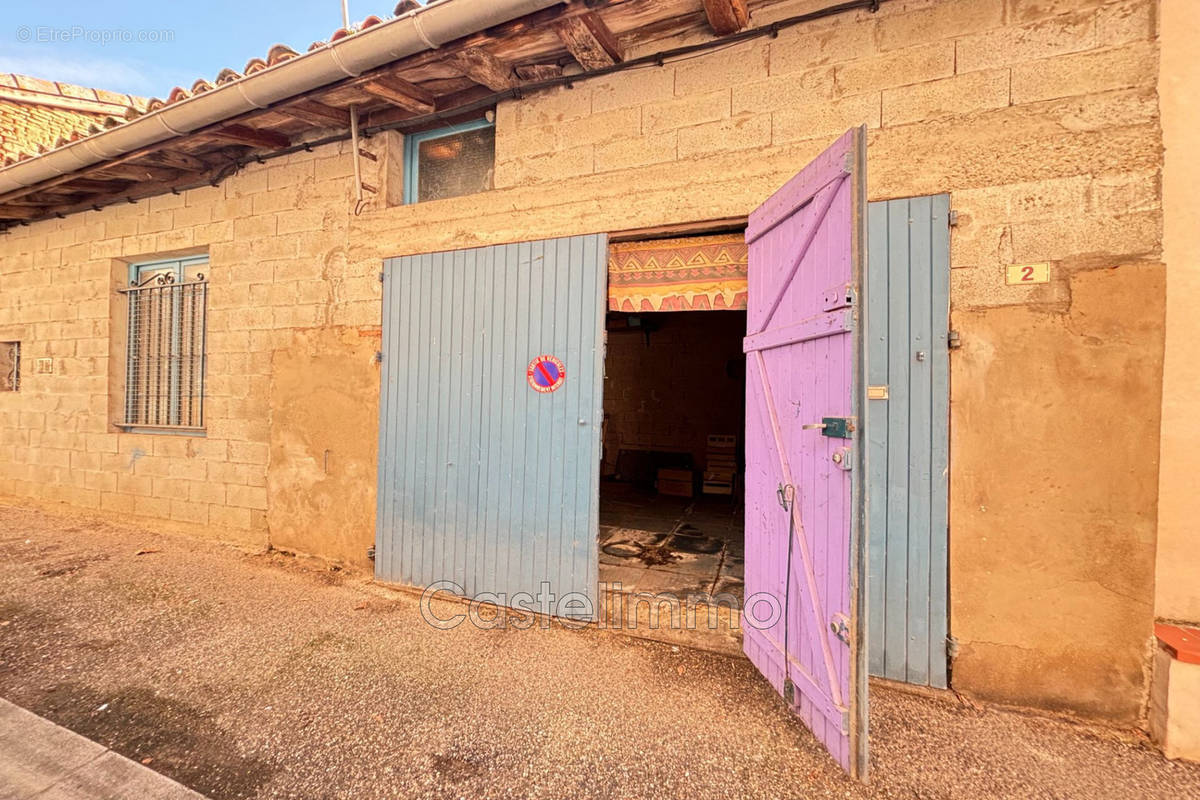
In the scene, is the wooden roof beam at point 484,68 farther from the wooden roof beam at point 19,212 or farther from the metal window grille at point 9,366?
the metal window grille at point 9,366

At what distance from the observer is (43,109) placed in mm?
7641

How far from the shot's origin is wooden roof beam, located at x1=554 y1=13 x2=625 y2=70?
9.70 feet

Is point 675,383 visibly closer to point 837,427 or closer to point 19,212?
point 837,427

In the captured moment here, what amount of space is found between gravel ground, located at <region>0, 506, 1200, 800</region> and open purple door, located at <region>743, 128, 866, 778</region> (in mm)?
308

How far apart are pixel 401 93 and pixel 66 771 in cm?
426

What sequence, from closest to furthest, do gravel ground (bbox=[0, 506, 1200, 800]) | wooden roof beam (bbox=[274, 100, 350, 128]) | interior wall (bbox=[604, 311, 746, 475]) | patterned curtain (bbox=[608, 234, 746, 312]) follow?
gravel ground (bbox=[0, 506, 1200, 800]), patterned curtain (bbox=[608, 234, 746, 312]), wooden roof beam (bbox=[274, 100, 350, 128]), interior wall (bbox=[604, 311, 746, 475])

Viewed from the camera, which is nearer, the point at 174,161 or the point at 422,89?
the point at 422,89

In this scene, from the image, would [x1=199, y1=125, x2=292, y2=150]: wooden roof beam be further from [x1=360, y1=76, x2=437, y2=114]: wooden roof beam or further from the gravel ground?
the gravel ground

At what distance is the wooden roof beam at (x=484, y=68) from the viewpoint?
3.23 meters

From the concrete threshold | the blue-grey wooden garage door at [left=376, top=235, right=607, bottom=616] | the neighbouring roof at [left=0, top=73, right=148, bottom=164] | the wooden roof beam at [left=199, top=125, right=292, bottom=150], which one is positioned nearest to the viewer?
the concrete threshold

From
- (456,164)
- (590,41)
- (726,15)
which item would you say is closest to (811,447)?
(726,15)

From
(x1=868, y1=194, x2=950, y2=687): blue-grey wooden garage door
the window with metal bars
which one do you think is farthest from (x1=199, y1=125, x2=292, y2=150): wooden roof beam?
(x1=868, y1=194, x2=950, y2=687): blue-grey wooden garage door

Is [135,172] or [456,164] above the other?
[135,172]

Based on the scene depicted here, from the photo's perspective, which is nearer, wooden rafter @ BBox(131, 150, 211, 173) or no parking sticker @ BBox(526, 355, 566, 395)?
no parking sticker @ BBox(526, 355, 566, 395)
